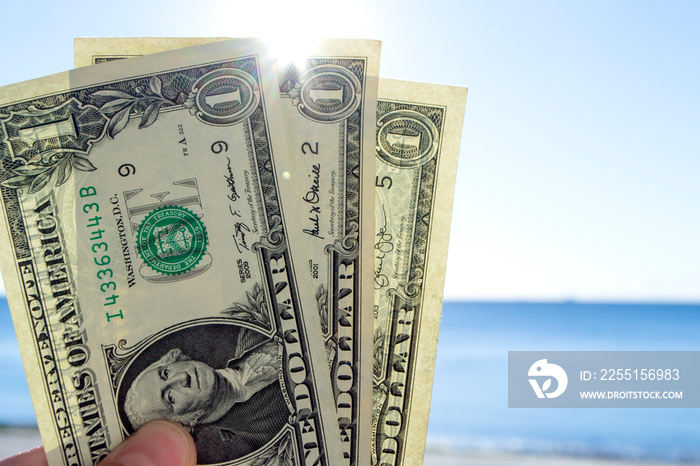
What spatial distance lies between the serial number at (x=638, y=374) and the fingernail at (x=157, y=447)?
10.4 meters

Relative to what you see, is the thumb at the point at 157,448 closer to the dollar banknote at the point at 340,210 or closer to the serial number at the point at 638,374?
the dollar banknote at the point at 340,210

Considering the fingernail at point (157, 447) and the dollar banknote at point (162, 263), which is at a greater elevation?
the dollar banknote at point (162, 263)

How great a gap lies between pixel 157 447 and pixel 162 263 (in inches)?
23.0

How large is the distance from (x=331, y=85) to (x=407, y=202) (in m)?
0.52

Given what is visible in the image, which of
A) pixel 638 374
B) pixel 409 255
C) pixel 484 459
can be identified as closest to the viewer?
pixel 409 255

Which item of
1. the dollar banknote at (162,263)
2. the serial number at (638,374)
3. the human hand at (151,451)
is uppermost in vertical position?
the serial number at (638,374)

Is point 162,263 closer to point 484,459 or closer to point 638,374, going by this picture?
point 484,459

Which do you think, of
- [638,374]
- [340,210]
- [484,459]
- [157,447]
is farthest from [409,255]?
[638,374]

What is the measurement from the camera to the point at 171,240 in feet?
4.89

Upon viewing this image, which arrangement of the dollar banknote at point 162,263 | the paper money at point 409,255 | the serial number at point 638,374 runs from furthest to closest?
the serial number at point 638,374 → the paper money at point 409,255 → the dollar banknote at point 162,263

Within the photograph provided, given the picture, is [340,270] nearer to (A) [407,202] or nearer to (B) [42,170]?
(A) [407,202]

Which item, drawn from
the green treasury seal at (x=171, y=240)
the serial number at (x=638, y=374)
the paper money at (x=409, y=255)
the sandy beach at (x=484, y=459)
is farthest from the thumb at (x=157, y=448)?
the serial number at (x=638, y=374)

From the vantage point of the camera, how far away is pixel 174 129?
4.86 feet

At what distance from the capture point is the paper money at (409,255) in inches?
65.3
